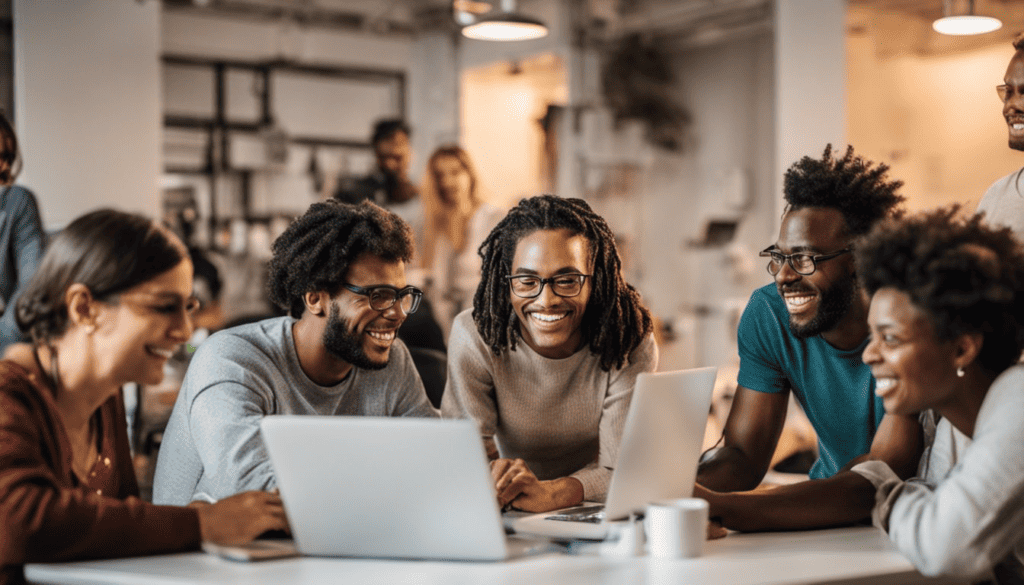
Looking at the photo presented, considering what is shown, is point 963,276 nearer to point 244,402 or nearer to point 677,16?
point 244,402

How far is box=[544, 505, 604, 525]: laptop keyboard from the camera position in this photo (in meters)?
1.85

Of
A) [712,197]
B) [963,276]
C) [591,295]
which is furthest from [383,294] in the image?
[712,197]

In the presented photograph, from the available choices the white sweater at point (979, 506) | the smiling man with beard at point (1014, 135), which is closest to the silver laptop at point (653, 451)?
the white sweater at point (979, 506)

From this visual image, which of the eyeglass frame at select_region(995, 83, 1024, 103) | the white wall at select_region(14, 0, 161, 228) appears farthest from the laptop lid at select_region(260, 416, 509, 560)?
the white wall at select_region(14, 0, 161, 228)

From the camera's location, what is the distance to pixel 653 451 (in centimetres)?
174

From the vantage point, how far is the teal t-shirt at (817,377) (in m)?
2.33

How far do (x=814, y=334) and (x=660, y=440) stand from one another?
0.72 metres

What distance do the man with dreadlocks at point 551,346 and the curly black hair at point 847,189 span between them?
47 cm

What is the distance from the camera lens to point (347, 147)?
28.1 ft

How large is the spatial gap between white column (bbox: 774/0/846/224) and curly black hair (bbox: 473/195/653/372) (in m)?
3.16

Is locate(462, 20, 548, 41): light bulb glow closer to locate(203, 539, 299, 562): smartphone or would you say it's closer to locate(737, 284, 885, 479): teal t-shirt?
locate(737, 284, 885, 479): teal t-shirt

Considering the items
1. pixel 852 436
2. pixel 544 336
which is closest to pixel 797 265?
pixel 852 436

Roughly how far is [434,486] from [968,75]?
5.95m

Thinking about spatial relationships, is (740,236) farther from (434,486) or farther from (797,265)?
(434,486)
